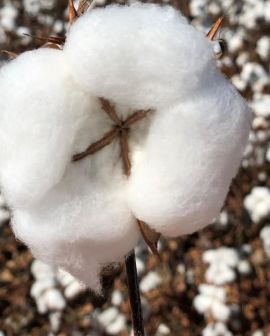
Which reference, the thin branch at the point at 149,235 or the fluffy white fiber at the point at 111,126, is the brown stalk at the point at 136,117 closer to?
the fluffy white fiber at the point at 111,126

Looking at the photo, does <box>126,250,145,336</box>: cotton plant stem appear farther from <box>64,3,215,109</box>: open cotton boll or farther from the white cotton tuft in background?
<box>64,3,215,109</box>: open cotton boll

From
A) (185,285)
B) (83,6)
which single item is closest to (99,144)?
(83,6)

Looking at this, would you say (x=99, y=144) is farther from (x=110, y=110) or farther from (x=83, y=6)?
Answer: (x=83, y=6)

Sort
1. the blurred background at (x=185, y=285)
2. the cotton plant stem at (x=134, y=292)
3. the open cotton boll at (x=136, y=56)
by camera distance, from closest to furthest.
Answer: the open cotton boll at (x=136, y=56) < the cotton plant stem at (x=134, y=292) < the blurred background at (x=185, y=285)

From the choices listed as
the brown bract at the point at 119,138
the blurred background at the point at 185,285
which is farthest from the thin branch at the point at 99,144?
the blurred background at the point at 185,285

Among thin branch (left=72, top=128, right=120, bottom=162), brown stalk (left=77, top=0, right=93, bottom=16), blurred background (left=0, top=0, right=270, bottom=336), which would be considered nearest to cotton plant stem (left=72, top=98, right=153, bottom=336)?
thin branch (left=72, top=128, right=120, bottom=162)

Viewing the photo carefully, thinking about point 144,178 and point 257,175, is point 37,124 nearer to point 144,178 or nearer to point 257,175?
point 144,178
